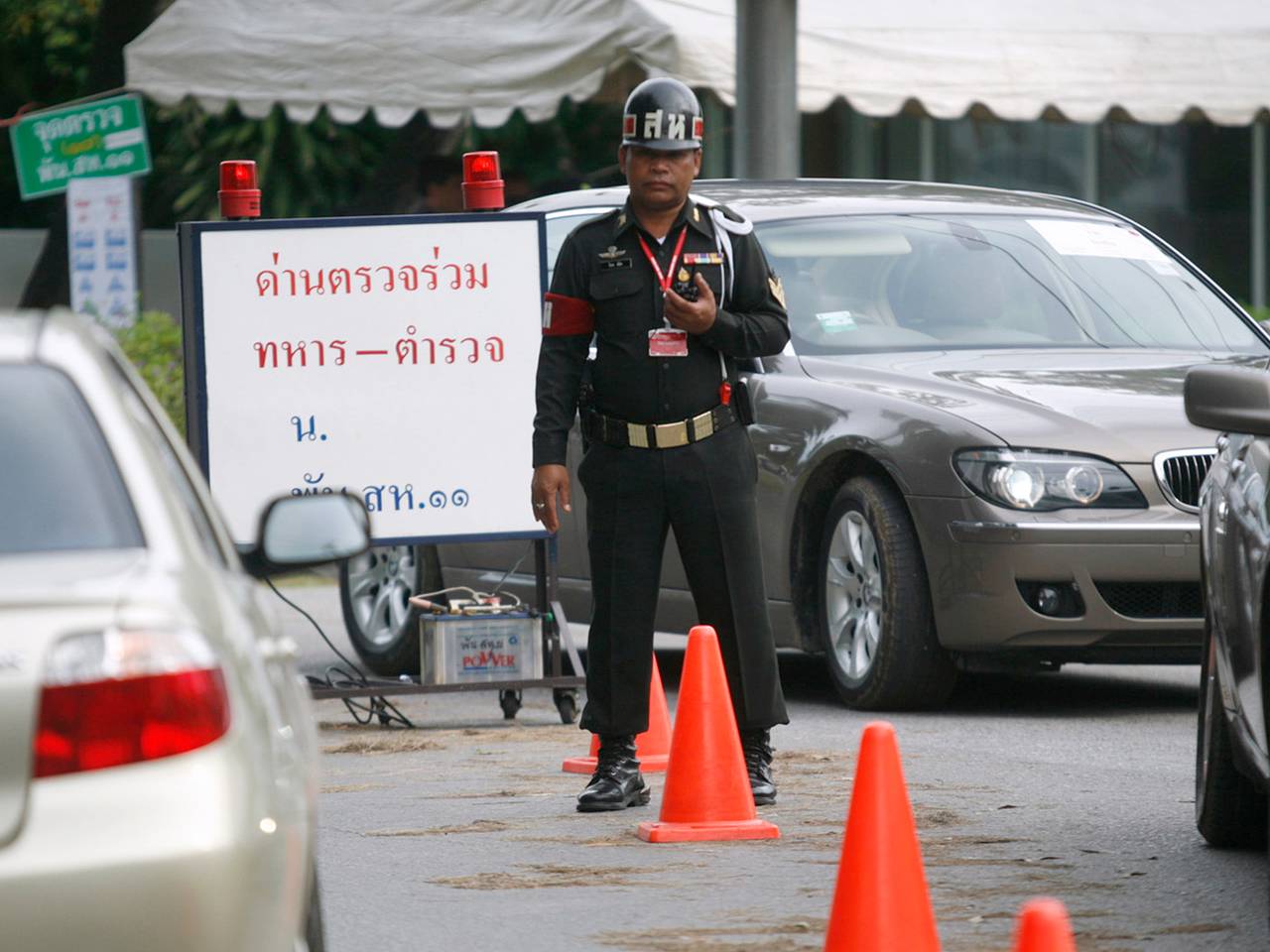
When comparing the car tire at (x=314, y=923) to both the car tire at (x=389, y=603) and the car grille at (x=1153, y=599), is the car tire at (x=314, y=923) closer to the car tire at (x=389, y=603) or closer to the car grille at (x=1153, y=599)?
the car grille at (x=1153, y=599)

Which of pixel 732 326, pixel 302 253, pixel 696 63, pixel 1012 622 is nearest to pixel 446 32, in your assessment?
pixel 696 63

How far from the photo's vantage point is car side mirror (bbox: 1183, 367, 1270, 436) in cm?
508

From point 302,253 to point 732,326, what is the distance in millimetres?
2514

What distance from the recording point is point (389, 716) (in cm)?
940

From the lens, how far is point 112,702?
10.5 feet

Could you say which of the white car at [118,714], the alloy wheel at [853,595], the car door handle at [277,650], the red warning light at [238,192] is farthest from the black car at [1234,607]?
the red warning light at [238,192]

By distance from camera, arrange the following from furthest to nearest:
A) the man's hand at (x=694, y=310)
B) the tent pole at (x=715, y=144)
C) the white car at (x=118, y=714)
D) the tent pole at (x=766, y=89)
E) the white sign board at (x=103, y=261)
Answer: the tent pole at (x=715, y=144)
the white sign board at (x=103, y=261)
the tent pole at (x=766, y=89)
the man's hand at (x=694, y=310)
the white car at (x=118, y=714)

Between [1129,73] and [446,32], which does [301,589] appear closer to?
[446,32]

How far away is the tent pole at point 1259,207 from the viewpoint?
21625 millimetres

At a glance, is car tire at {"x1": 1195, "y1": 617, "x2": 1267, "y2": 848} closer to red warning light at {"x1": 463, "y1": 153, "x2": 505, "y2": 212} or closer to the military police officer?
the military police officer

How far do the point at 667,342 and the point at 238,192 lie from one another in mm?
2530

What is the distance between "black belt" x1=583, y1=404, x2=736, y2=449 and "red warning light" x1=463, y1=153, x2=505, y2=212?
234cm

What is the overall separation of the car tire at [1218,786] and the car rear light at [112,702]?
3.36m

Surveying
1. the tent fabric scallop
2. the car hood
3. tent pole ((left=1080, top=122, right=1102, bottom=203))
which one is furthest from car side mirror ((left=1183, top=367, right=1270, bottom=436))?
tent pole ((left=1080, top=122, right=1102, bottom=203))
